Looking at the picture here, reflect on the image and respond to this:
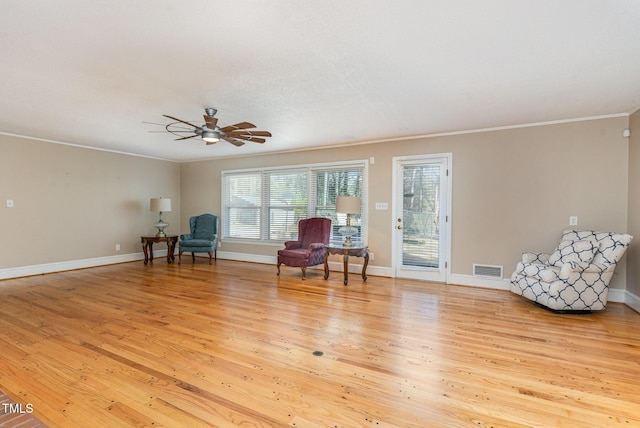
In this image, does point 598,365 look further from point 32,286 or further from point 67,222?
point 67,222

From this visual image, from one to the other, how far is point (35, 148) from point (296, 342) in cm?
588

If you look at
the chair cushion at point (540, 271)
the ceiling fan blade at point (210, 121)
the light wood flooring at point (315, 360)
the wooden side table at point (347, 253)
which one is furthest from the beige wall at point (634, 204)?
the ceiling fan blade at point (210, 121)

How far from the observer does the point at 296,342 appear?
2715 mm

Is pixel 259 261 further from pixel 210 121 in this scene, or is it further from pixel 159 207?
pixel 210 121

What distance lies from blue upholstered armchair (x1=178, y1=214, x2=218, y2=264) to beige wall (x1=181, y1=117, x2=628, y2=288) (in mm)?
3528

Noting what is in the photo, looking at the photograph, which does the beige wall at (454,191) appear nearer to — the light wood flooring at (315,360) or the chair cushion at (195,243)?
the chair cushion at (195,243)

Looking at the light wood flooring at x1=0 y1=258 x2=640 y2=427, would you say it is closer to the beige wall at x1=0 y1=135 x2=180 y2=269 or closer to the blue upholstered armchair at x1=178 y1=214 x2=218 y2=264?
the beige wall at x1=0 y1=135 x2=180 y2=269

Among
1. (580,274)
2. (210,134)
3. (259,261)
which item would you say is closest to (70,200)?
(259,261)

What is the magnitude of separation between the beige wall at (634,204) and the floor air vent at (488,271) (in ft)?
4.56

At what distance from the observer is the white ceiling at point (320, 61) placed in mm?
1900

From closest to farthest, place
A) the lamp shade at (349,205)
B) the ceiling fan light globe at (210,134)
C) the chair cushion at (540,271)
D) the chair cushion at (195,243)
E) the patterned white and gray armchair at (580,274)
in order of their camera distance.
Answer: the patterned white and gray armchair at (580,274)
the chair cushion at (540,271)
the ceiling fan light globe at (210,134)
the lamp shade at (349,205)
the chair cushion at (195,243)

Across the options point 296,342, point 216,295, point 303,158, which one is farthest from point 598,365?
point 303,158

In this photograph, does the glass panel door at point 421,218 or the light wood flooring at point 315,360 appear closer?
the light wood flooring at point 315,360

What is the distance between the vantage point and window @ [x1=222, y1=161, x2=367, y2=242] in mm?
5770
